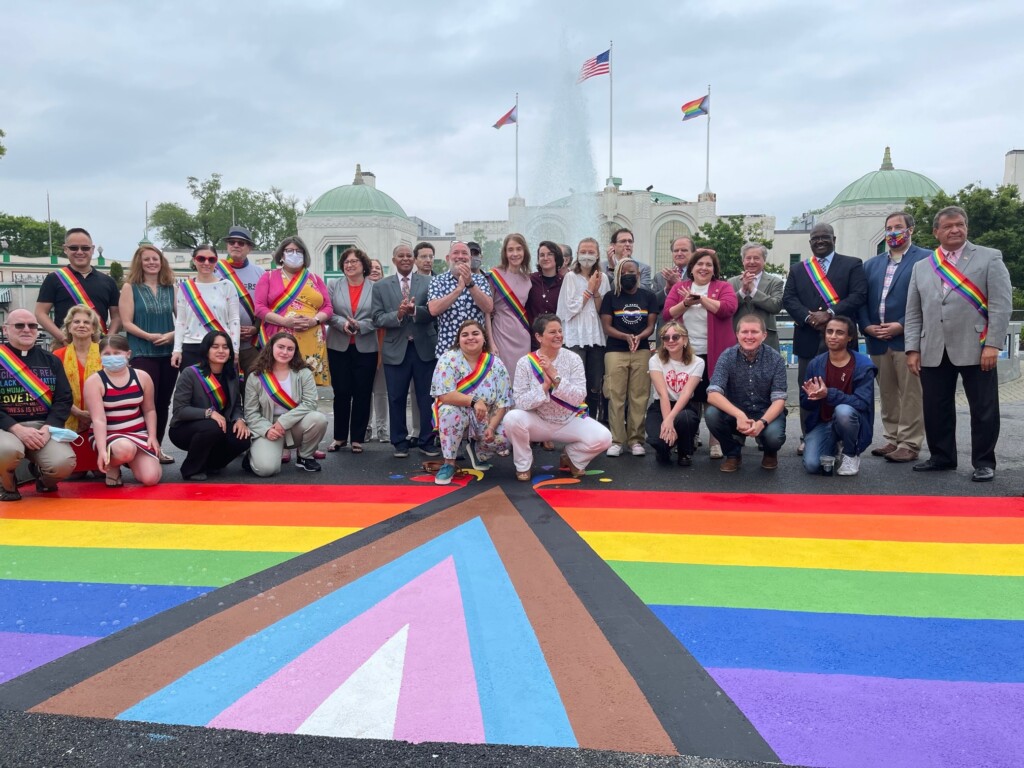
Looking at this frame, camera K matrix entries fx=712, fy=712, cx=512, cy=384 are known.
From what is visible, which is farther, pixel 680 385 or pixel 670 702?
pixel 680 385

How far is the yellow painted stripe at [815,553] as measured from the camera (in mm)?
3580

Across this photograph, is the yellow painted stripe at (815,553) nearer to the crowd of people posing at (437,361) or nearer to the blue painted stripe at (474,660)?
the blue painted stripe at (474,660)

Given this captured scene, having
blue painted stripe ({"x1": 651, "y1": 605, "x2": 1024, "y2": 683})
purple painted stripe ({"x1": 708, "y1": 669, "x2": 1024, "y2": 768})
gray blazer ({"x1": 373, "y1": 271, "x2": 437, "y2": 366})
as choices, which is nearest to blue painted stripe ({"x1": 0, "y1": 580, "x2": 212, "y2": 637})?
blue painted stripe ({"x1": 651, "y1": 605, "x2": 1024, "y2": 683})

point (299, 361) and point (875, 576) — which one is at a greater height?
point (299, 361)

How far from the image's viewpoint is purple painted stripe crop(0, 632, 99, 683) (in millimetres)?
2586

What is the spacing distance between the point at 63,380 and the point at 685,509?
14.6 ft

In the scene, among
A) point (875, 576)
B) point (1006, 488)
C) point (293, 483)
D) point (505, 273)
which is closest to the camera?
point (875, 576)

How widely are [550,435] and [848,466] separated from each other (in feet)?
7.75

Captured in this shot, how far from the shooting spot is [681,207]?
158ft

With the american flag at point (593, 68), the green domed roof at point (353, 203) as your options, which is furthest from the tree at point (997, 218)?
the green domed roof at point (353, 203)

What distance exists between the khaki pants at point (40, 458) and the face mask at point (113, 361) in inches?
22.8

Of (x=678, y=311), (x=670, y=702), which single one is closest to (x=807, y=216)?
(x=678, y=311)

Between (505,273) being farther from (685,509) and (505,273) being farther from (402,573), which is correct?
(402,573)

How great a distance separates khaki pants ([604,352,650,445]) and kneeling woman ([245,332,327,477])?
2485 mm
